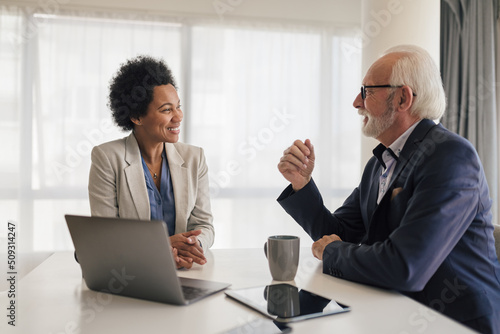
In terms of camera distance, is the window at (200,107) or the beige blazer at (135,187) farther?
the window at (200,107)

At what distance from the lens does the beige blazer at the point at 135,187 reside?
1718 mm

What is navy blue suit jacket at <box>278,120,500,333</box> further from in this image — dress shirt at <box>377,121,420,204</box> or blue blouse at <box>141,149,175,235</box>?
blue blouse at <box>141,149,175,235</box>

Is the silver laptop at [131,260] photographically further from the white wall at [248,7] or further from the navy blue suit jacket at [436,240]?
the white wall at [248,7]

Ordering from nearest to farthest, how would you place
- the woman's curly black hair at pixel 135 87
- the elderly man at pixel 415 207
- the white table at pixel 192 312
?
the white table at pixel 192 312
the elderly man at pixel 415 207
the woman's curly black hair at pixel 135 87

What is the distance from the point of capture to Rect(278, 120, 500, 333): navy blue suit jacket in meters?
1.15

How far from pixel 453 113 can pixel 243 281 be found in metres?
3.26

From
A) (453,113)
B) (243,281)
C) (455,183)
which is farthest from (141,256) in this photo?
(453,113)

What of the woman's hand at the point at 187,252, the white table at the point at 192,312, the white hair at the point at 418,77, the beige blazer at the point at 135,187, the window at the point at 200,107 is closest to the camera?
the white table at the point at 192,312

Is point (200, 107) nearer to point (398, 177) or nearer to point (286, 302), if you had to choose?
point (398, 177)

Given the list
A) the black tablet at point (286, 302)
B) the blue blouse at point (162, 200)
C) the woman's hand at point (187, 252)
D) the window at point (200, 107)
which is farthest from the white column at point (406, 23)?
the black tablet at point (286, 302)

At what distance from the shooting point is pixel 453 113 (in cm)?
390

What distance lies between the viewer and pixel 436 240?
115 cm

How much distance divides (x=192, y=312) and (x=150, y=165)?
1.01 metres

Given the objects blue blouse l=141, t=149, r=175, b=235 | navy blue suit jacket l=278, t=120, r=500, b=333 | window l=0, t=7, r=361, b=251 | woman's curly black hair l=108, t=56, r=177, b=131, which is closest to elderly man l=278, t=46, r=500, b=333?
navy blue suit jacket l=278, t=120, r=500, b=333
